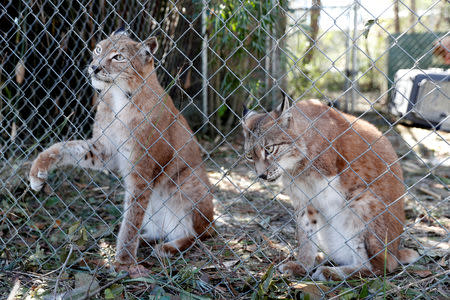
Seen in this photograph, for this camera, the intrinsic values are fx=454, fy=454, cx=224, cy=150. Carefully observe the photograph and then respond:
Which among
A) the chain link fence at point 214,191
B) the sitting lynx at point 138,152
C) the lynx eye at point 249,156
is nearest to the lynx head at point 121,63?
the sitting lynx at point 138,152

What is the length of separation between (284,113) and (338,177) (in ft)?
1.83

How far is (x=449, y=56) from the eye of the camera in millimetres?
2113

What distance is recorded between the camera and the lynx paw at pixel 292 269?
302cm

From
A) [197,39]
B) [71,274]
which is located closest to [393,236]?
[71,274]

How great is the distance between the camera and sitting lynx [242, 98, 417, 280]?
288 cm

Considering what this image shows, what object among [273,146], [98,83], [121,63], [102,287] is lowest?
[102,287]

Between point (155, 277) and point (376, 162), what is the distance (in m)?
1.60

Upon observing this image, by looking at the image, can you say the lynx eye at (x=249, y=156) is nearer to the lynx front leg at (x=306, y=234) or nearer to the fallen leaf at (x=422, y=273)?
the lynx front leg at (x=306, y=234)

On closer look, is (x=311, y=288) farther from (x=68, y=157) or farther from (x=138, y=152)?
(x=68, y=157)

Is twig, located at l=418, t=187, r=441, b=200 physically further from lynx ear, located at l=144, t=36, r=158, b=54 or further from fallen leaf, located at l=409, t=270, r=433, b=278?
lynx ear, located at l=144, t=36, r=158, b=54

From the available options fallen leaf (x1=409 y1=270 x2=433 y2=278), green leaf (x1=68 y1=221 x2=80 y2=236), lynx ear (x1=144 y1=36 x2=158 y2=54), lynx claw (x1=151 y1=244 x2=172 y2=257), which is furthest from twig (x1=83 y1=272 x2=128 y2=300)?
fallen leaf (x1=409 y1=270 x2=433 y2=278)

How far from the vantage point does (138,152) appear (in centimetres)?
329

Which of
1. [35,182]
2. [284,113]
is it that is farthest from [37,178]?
[284,113]

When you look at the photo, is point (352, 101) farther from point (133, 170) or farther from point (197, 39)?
point (133, 170)
